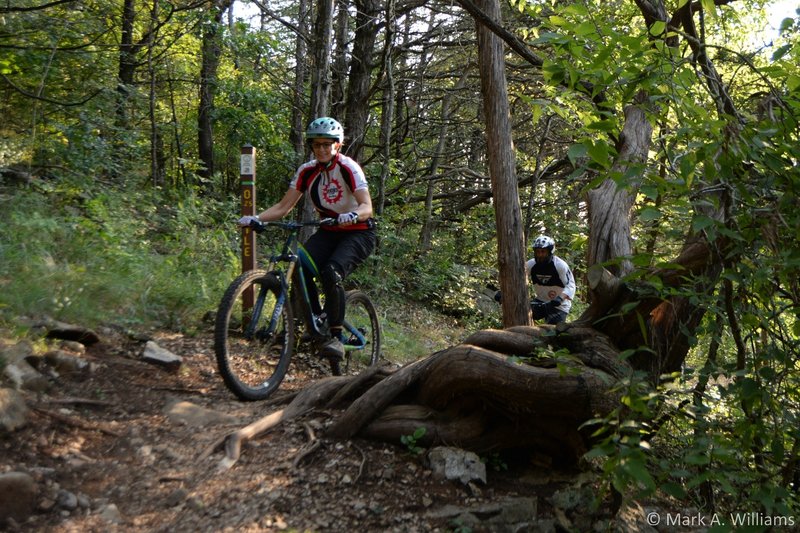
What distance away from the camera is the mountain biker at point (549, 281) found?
26.5 ft

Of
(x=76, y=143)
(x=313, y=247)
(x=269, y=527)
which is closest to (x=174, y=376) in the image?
(x=313, y=247)

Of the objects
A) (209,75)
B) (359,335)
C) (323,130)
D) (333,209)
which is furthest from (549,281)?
(209,75)

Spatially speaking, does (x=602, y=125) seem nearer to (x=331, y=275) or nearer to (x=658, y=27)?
(x=658, y=27)

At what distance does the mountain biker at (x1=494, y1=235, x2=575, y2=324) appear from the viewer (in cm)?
809

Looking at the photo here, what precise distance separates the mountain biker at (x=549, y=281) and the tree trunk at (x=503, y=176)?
1.07 meters

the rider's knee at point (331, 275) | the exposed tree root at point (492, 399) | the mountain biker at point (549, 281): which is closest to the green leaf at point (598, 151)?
the exposed tree root at point (492, 399)

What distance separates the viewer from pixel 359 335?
629 cm

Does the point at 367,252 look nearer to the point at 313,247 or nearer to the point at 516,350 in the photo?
the point at 313,247

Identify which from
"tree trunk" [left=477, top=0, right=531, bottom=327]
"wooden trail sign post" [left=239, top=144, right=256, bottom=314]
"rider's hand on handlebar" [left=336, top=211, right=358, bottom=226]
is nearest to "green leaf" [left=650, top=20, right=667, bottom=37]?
"rider's hand on handlebar" [left=336, top=211, right=358, bottom=226]

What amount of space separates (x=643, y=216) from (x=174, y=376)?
4.24 m

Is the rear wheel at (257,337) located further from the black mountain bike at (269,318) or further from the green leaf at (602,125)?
the green leaf at (602,125)

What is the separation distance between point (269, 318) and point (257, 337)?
1.09 ft

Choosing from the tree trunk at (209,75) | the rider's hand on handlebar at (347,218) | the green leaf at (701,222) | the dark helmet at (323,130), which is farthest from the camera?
the tree trunk at (209,75)

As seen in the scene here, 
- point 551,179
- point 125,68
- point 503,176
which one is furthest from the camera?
point 551,179
